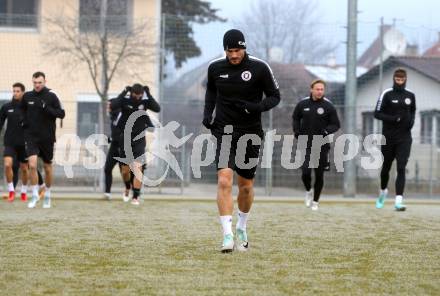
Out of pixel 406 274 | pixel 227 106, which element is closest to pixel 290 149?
pixel 227 106

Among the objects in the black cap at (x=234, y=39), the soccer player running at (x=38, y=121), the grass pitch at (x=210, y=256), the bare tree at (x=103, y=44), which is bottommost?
the grass pitch at (x=210, y=256)

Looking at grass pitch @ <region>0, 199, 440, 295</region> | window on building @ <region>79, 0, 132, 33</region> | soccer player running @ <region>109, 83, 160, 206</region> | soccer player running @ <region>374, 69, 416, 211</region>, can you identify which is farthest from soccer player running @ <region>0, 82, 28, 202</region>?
window on building @ <region>79, 0, 132, 33</region>

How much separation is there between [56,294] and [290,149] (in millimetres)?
16801

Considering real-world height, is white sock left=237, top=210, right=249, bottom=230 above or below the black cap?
below

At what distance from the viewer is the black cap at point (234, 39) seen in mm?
8438

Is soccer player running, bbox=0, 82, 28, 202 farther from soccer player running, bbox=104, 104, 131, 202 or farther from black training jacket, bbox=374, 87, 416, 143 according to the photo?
black training jacket, bbox=374, 87, 416, 143

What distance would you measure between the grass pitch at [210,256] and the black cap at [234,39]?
1814 millimetres

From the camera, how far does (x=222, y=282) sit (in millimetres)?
6453

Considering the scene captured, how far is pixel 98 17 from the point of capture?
24359mm

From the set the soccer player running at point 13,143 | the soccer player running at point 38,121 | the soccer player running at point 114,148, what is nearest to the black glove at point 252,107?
the soccer player running at point 38,121

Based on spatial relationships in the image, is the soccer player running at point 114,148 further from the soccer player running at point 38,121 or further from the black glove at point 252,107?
the black glove at point 252,107

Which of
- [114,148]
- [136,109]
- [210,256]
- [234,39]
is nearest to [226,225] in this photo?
[210,256]

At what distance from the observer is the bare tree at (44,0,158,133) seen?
24234 mm

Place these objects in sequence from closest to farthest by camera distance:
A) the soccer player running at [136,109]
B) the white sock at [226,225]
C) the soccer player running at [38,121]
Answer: the white sock at [226,225] → the soccer player running at [38,121] → the soccer player running at [136,109]
